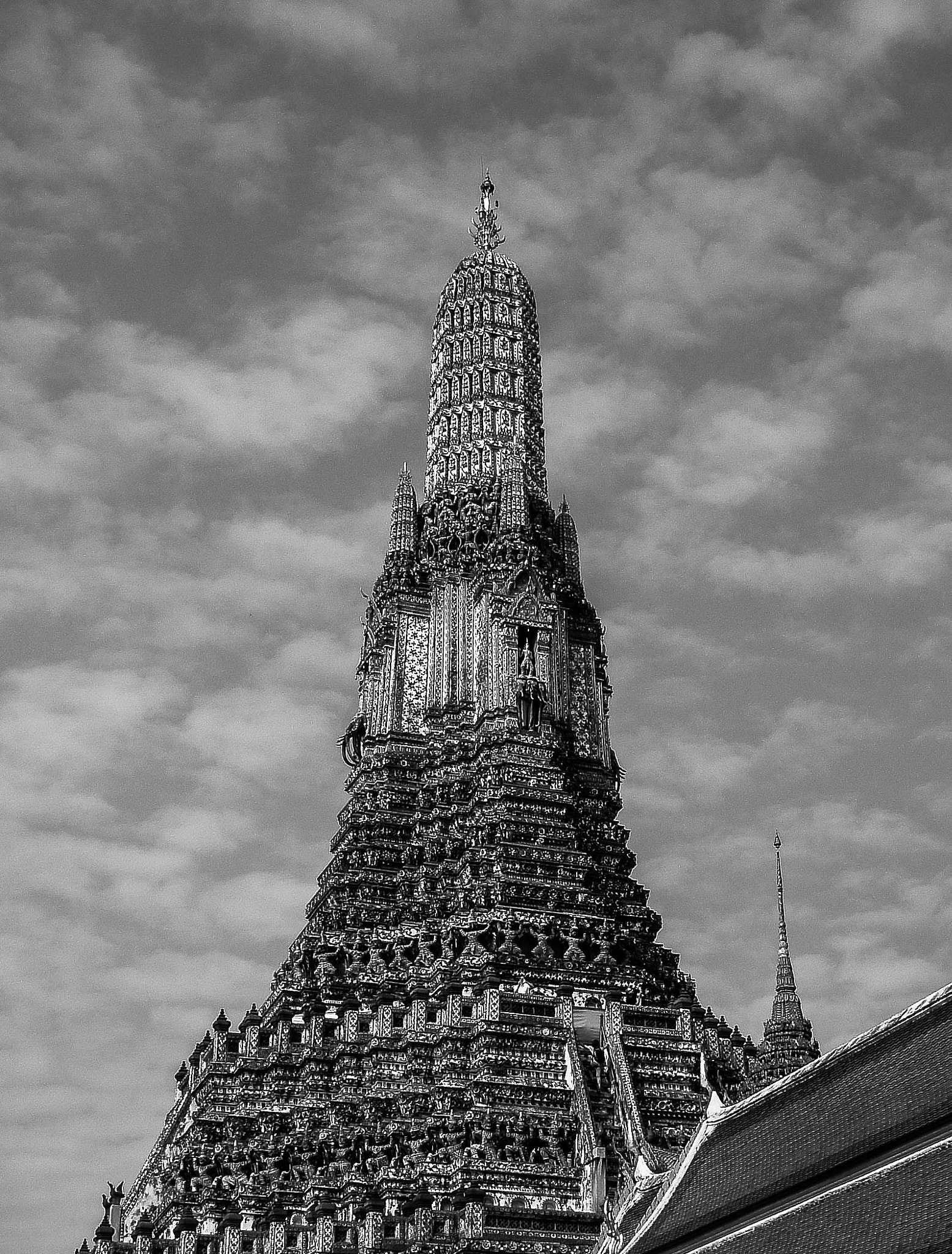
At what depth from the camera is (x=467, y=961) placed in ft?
194

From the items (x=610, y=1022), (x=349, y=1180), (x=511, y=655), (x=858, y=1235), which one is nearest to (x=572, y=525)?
(x=511, y=655)

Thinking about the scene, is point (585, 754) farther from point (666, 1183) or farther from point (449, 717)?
point (666, 1183)

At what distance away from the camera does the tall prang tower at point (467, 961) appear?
5122 cm

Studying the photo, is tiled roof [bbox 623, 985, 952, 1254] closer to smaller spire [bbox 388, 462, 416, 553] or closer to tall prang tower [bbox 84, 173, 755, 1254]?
tall prang tower [bbox 84, 173, 755, 1254]

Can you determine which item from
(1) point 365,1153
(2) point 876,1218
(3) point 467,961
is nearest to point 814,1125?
(2) point 876,1218

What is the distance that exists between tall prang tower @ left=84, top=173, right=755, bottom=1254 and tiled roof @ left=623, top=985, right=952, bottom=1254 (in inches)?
192

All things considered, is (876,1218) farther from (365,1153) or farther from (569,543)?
(569,543)

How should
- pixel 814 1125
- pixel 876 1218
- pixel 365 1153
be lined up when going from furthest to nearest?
pixel 365 1153
pixel 814 1125
pixel 876 1218

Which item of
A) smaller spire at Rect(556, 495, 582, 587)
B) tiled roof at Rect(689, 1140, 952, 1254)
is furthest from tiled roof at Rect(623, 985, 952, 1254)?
smaller spire at Rect(556, 495, 582, 587)

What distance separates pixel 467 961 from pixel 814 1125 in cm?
3119

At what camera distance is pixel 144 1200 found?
201ft

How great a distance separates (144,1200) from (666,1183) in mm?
34035

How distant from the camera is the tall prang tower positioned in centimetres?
5122

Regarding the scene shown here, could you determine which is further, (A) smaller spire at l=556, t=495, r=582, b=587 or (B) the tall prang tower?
(A) smaller spire at l=556, t=495, r=582, b=587
